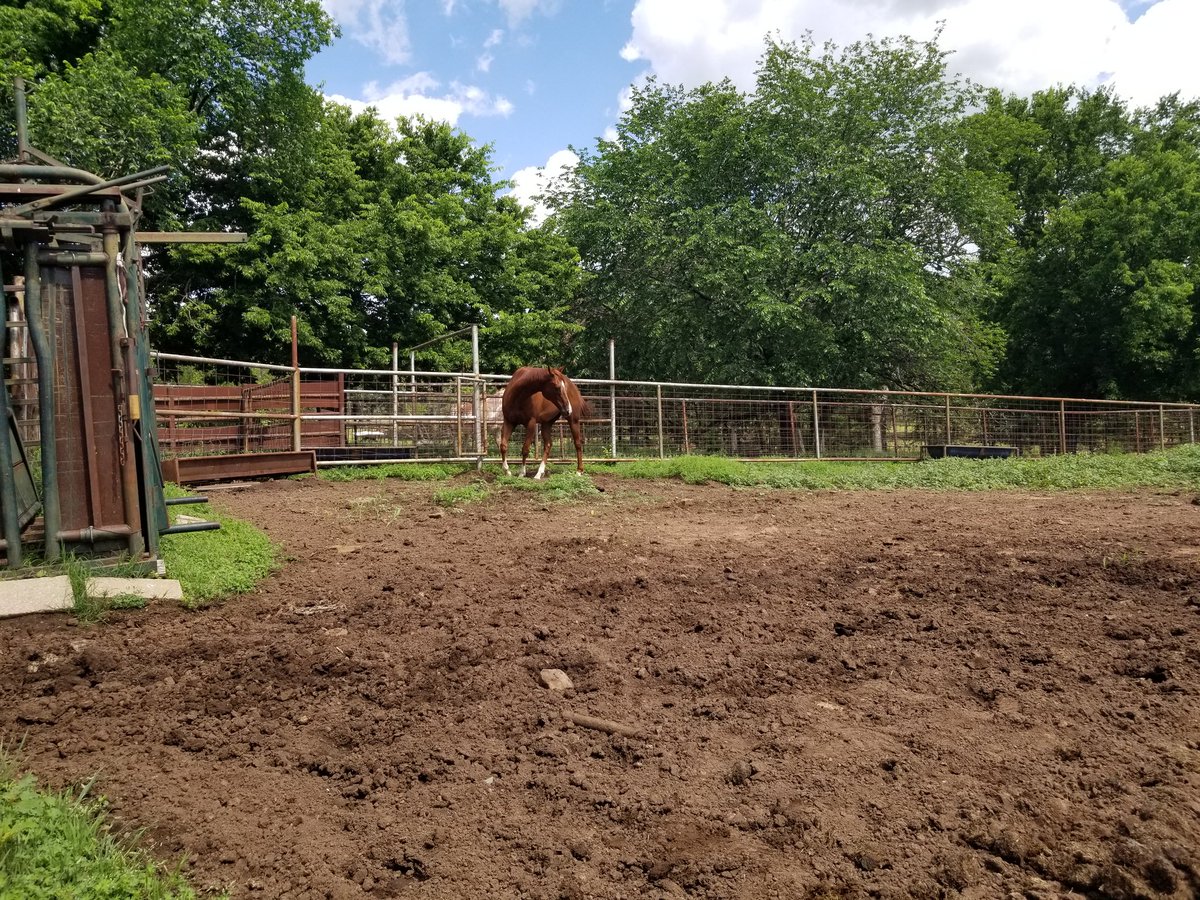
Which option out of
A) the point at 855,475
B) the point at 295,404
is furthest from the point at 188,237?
the point at 855,475

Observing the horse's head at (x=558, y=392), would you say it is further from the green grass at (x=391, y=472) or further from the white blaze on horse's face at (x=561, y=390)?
the green grass at (x=391, y=472)

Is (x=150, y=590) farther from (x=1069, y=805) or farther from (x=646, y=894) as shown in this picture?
(x=1069, y=805)

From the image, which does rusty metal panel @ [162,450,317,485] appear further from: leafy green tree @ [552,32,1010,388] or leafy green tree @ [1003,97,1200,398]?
leafy green tree @ [1003,97,1200,398]

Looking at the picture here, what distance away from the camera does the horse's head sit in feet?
35.7

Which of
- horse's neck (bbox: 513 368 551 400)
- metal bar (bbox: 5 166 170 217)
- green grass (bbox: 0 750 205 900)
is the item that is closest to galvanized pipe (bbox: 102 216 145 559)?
metal bar (bbox: 5 166 170 217)

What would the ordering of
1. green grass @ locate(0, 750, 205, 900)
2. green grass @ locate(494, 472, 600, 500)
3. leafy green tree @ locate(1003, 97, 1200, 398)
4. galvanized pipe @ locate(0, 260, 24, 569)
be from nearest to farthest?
green grass @ locate(0, 750, 205, 900)
galvanized pipe @ locate(0, 260, 24, 569)
green grass @ locate(494, 472, 600, 500)
leafy green tree @ locate(1003, 97, 1200, 398)

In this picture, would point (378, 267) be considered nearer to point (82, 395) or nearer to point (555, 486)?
point (555, 486)

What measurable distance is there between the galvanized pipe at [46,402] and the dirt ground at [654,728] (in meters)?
0.59

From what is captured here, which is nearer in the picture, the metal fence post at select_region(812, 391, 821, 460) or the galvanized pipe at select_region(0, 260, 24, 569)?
the galvanized pipe at select_region(0, 260, 24, 569)

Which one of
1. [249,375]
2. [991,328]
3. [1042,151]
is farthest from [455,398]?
[1042,151]

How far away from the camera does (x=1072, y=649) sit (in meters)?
3.32

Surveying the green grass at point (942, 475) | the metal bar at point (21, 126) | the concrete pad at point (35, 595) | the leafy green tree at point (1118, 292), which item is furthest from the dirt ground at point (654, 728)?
the leafy green tree at point (1118, 292)

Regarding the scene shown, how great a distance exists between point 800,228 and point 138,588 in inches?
814

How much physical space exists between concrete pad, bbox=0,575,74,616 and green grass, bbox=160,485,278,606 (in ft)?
1.79
